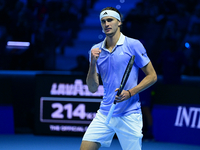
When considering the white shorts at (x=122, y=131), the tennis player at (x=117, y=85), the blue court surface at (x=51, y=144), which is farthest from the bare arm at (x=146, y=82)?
the blue court surface at (x=51, y=144)

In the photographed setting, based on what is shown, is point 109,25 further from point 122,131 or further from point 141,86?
point 122,131

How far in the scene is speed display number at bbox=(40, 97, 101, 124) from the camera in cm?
653

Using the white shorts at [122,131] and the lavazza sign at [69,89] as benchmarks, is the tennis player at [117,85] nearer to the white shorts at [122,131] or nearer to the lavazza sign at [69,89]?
the white shorts at [122,131]

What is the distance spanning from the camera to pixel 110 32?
10.2ft

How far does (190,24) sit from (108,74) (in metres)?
5.79

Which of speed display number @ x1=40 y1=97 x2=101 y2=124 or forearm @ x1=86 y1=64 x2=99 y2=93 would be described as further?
speed display number @ x1=40 y1=97 x2=101 y2=124

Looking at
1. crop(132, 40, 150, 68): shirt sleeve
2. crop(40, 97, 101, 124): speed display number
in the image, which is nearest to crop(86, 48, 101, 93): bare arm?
crop(132, 40, 150, 68): shirt sleeve

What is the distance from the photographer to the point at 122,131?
3051 millimetres

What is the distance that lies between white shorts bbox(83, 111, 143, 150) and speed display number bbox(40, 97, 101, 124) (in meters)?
3.39

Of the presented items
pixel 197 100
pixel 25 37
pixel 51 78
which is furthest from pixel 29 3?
pixel 197 100

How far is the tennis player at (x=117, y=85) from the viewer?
9.98 ft

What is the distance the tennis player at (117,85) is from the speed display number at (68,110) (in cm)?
338

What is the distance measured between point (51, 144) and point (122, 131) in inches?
130

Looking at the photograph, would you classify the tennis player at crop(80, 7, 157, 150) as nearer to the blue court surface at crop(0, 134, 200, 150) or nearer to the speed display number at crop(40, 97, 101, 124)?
the blue court surface at crop(0, 134, 200, 150)
